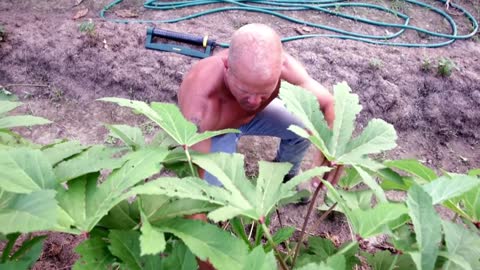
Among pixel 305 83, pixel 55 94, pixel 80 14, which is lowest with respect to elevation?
pixel 55 94

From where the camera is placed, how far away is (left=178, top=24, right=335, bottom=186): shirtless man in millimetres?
1389

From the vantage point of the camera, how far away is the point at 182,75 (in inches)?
117

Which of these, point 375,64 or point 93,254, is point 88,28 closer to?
point 375,64

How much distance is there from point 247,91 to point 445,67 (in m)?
2.06

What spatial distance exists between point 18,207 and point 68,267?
130cm

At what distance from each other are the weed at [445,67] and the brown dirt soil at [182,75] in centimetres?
4

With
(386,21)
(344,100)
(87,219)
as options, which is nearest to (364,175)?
(344,100)

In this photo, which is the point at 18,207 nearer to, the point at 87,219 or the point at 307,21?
the point at 87,219

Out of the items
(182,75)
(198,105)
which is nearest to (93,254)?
(198,105)

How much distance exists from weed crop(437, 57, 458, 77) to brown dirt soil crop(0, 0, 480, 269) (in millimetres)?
37

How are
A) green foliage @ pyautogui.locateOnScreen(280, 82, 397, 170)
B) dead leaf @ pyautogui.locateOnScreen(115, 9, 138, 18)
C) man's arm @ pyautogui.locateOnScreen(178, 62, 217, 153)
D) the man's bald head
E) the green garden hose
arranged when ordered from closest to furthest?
green foliage @ pyautogui.locateOnScreen(280, 82, 397, 170) → the man's bald head → man's arm @ pyautogui.locateOnScreen(178, 62, 217, 153) → the green garden hose → dead leaf @ pyautogui.locateOnScreen(115, 9, 138, 18)

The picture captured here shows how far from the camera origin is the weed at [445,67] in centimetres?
295

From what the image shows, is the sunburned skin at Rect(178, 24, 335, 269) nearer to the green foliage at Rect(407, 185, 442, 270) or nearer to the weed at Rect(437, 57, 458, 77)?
the green foliage at Rect(407, 185, 442, 270)

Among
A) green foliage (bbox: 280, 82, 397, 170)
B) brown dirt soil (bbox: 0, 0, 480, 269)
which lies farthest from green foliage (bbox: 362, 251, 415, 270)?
brown dirt soil (bbox: 0, 0, 480, 269)
